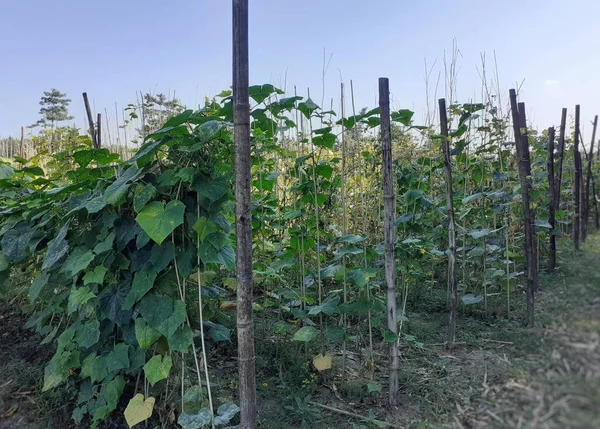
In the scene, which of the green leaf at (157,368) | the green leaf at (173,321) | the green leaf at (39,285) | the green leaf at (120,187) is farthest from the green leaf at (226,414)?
the green leaf at (39,285)

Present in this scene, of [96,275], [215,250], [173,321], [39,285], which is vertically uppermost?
[215,250]

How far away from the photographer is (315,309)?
2.33 meters

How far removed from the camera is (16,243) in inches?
92.4

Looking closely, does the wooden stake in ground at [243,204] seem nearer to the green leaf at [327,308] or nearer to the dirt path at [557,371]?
the green leaf at [327,308]

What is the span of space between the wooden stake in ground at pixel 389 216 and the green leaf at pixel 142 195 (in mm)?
1124

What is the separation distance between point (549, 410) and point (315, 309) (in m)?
1.97

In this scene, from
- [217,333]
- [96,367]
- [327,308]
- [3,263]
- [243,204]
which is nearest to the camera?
[243,204]

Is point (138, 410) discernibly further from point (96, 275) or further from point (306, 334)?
point (306, 334)

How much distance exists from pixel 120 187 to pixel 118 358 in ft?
2.80

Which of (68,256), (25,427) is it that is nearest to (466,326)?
(68,256)

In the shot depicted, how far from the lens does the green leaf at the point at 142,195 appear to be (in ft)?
5.75

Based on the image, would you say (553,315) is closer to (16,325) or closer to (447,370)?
Result: (447,370)

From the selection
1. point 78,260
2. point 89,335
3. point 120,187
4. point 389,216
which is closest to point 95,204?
point 120,187

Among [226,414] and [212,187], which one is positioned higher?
[212,187]
